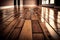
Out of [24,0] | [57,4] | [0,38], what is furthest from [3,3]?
[0,38]

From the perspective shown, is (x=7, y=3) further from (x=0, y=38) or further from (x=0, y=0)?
(x=0, y=38)

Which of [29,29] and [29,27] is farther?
[29,27]

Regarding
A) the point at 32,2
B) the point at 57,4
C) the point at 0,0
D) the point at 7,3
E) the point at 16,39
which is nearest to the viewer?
the point at 16,39

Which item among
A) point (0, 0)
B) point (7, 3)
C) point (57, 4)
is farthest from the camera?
point (7, 3)

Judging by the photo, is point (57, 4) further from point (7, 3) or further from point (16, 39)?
point (16, 39)

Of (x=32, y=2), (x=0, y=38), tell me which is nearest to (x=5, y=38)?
(x=0, y=38)

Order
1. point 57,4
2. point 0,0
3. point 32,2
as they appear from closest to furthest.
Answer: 1. point 57,4
2. point 0,0
3. point 32,2

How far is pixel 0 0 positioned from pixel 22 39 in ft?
25.3

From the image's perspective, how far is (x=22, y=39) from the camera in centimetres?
102

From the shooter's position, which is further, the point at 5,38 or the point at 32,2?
the point at 32,2

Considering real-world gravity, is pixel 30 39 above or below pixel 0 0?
below

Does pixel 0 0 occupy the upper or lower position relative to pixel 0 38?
upper

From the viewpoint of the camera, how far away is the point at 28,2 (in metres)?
14.2

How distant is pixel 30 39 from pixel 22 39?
0.21ft
